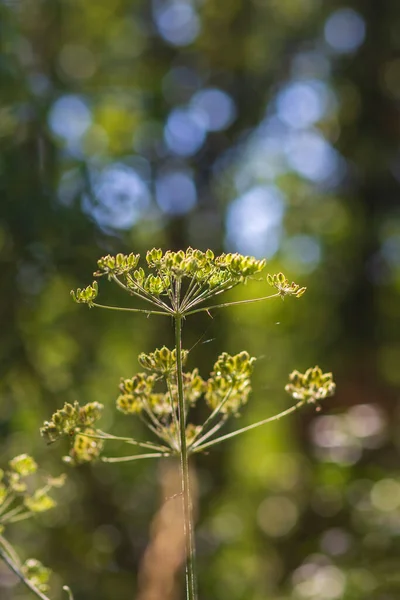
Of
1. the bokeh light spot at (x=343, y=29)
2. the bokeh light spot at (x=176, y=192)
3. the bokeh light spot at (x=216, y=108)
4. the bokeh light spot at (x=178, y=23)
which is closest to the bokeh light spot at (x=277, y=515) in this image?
the bokeh light spot at (x=176, y=192)

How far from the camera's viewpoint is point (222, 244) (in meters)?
5.73

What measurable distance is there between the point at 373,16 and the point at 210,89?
2291 mm

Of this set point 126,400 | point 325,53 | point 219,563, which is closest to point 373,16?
point 325,53

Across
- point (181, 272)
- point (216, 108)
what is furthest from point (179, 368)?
point (216, 108)

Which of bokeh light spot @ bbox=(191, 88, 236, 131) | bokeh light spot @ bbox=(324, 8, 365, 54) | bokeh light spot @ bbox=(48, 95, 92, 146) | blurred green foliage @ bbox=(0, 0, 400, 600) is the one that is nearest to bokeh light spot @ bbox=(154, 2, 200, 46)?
blurred green foliage @ bbox=(0, 0, 400, 600)

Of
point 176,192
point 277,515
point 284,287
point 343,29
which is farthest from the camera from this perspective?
point 343,29

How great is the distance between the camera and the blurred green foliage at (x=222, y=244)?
3.28m

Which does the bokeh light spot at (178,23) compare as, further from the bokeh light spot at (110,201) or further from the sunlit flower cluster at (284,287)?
the sunlit flower cluster at (284,287)

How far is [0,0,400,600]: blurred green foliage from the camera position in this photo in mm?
3283

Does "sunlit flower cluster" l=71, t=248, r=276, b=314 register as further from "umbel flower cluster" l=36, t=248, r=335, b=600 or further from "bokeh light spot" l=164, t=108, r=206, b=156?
"bokeh light spot" l=164, t=108, r=206, b=156

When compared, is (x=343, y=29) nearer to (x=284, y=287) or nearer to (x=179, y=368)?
(x=284, y=287)

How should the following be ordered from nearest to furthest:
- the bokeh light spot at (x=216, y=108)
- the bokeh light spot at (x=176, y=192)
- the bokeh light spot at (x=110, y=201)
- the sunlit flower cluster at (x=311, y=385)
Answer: the sunlit flower cluster at (x=311, y=385), the bokeh light spot at (x=110, y=201), the bokeh light spot at (x=176, y=192), the bokeh light spot at (x=216, y=108)

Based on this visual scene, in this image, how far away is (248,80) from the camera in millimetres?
7148

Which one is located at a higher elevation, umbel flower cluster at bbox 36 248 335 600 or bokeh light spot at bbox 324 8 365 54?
bokeh light spot at bbox 324 8 365 54
